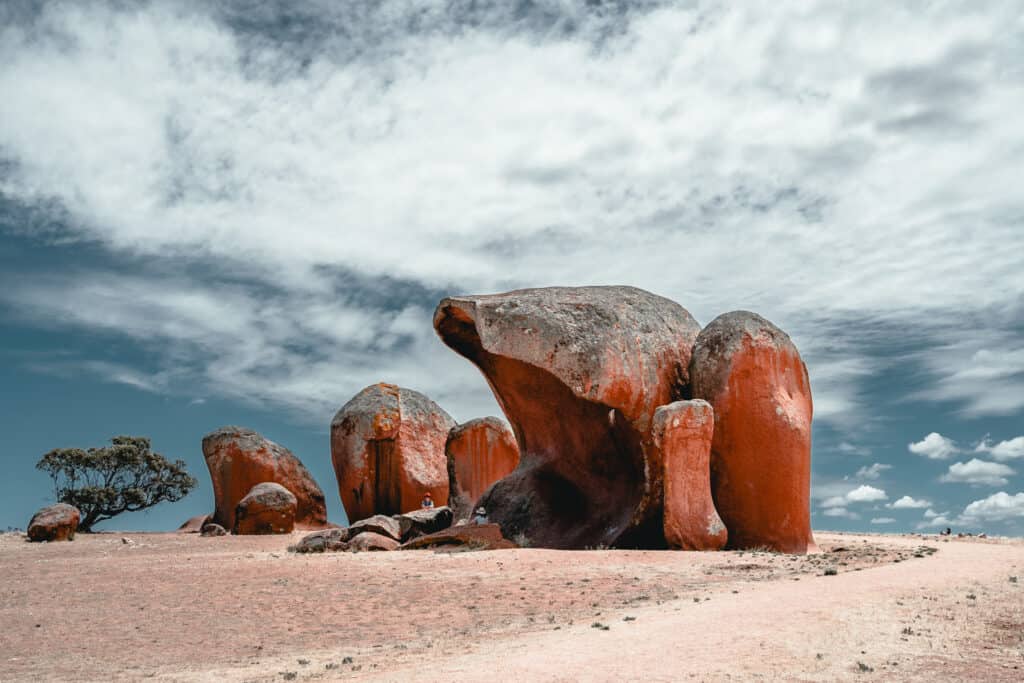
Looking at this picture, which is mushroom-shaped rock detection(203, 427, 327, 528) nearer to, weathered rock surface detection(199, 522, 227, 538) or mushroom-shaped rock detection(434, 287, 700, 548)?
weathered rock surface detection(199, 522, 227, 538)

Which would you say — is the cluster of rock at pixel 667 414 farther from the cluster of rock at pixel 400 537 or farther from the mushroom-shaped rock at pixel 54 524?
the mushroom-shaped rock at pixel 54 524

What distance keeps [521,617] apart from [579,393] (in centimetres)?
710

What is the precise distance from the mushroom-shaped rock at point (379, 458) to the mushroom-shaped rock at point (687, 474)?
12.7 m

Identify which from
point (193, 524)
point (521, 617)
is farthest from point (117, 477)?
point (521, 617)

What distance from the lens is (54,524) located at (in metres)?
24.7

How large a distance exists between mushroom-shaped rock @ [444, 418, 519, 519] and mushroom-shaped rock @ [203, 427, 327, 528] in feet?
18.1

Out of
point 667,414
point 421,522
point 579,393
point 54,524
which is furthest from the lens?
point 54,524

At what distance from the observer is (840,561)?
15.1m

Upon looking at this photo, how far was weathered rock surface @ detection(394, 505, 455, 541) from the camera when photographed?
19766 millimetres

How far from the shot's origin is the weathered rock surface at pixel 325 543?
700 inches

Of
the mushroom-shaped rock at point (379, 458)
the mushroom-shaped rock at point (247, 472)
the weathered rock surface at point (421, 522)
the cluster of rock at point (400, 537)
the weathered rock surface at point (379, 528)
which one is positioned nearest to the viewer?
the cluster of rock at point (400, 537)

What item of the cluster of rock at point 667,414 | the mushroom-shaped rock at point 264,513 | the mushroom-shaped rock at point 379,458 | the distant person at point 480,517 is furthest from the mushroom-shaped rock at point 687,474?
the mushroom-shaped rock at point 379,458

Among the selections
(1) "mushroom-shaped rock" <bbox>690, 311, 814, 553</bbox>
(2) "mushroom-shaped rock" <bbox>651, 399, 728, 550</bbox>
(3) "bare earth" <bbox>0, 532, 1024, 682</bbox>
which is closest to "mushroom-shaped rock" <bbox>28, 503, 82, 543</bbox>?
(3) "bare earth" <bbox>0, 532, 1024, 682</bbox>

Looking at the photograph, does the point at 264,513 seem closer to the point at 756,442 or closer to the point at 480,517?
the point at 480,517
